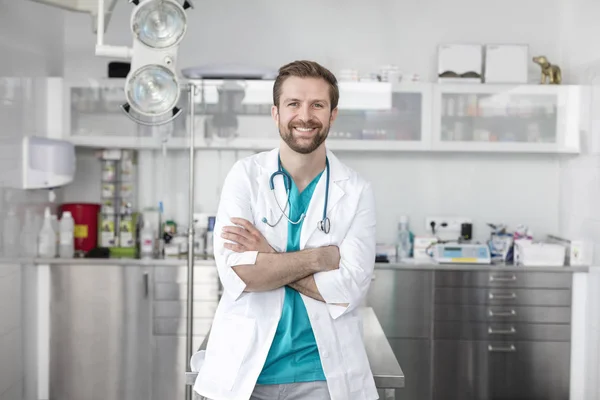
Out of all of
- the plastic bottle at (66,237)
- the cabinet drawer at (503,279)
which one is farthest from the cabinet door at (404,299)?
the plastic bottle at (66,237)

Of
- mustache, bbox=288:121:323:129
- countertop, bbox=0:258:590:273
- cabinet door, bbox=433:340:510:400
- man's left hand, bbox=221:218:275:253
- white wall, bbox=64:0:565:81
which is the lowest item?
cabinet door, bbox=433:340:510:400

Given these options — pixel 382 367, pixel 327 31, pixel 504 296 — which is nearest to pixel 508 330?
pixel 504 296

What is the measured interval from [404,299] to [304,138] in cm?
219

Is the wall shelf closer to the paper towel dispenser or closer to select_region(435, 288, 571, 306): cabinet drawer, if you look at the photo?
the paper towel dispenser

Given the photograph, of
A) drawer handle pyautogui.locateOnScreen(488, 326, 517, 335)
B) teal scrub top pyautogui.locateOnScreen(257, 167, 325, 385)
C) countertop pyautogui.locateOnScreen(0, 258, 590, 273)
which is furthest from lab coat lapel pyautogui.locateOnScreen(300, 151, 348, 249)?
drawer handle pyautogui.locateOnScreen(488, 326, 517, 335)

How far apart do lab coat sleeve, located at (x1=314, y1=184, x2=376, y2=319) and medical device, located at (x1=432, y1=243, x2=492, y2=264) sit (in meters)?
1.97

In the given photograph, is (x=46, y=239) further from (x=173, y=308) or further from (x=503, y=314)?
(x=503, y=314)

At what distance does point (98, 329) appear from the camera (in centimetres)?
387

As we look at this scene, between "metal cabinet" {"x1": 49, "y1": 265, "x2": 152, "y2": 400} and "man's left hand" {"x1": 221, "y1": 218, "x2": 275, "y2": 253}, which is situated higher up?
"man's left hand" {"x1": 221, "y1": 218, "x2": 275, "y2": 253}

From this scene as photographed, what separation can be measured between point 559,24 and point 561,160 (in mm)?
864

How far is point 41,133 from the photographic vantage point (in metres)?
3.87

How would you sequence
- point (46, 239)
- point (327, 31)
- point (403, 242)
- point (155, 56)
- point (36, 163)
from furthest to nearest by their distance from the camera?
point (327, 31), point (403, 242), point (46, 239), point (36, 163), point (155, 56)

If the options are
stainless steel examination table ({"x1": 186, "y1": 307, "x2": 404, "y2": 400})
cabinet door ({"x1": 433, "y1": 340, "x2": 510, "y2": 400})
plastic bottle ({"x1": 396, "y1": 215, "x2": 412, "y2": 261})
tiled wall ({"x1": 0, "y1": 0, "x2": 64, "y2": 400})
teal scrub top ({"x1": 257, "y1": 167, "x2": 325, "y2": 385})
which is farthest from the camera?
plastic bottle ({"x1": 396, "y1": 215, "x2": 412, "y2": 261})

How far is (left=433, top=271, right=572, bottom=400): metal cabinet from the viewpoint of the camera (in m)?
3.91
